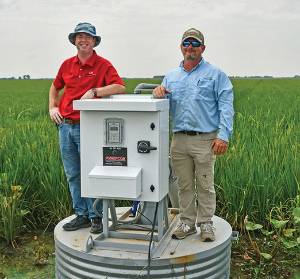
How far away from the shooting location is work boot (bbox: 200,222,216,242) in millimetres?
3337

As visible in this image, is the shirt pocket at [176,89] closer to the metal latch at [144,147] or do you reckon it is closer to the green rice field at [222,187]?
the metal latch at [144,147]

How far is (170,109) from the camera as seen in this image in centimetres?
341

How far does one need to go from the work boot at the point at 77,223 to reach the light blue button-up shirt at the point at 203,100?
1.02 m

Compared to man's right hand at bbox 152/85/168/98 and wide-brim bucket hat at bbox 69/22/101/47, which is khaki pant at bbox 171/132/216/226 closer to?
man's right hand at bbox 152/85/168/98

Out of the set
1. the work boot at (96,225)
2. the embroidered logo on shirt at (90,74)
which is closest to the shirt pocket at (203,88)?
the embroidered logo on shirt at (90,74)

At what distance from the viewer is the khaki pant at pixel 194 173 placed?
10.8ft

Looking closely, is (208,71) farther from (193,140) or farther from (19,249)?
(19,249)

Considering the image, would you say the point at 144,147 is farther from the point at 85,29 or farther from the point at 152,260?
the point at 85,29

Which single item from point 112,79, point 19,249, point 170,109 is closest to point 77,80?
point 112,79

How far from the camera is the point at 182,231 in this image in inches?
135

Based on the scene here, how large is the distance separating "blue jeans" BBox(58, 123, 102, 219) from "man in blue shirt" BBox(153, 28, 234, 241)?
0.66 metres

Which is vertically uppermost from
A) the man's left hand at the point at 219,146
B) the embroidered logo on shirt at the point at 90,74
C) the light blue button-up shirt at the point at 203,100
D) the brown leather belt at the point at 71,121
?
the embroidered logo on shirt at the point at 90,74

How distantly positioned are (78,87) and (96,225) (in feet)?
3.25

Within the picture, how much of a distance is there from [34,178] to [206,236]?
1969 millimetres
